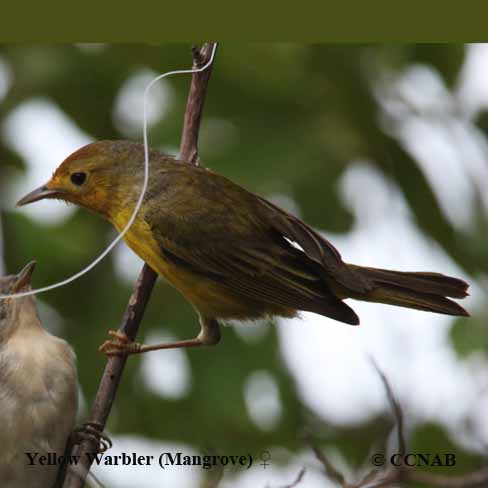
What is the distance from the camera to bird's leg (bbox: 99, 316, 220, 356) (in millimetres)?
3316

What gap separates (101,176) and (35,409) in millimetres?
846

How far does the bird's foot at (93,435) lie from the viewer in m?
3.16

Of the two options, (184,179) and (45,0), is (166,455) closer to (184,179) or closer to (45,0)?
(184,179)

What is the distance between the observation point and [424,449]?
3586mm

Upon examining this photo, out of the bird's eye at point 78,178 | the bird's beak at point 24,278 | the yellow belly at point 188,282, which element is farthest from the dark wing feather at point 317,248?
the bird's beak at point 24,278

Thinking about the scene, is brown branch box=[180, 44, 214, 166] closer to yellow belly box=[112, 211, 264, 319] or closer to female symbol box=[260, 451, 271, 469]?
yellow belly box=[112, 211, 264, 319]

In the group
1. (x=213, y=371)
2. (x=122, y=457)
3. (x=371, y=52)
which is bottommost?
(x=122, y=457)

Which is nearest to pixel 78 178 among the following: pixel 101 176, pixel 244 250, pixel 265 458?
pixel 101 176

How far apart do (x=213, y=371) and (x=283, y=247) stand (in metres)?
1.33

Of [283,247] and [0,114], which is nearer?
[283,247]

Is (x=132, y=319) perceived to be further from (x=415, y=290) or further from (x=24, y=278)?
(x=415, y=290)

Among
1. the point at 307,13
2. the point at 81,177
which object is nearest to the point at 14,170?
the point at 81,177

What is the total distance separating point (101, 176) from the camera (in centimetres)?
353

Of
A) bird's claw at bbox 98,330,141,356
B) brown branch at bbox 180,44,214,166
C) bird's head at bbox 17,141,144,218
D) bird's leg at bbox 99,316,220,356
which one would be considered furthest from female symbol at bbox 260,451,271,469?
brown branch at bbox 180,44,214,166
